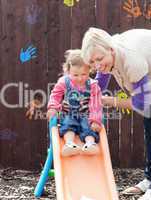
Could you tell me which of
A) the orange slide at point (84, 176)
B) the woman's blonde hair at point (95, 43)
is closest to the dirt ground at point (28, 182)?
the orange slide at point (84, 176)

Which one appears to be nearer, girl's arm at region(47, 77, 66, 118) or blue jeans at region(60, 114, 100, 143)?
blue jeans at region(60, 114, 100, 143)

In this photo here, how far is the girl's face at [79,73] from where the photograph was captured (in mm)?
3820

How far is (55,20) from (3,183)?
1655mm

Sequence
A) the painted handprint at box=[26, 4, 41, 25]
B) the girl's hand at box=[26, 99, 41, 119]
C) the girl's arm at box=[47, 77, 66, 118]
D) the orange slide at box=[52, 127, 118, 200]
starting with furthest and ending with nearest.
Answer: the girl's hand at box=[26, 99, 41, 119] → the painted handprint at box=[26, 4, 41, 25] → the girl's arm at box=[47, 77, 66, 118] → the orange slide at box=[52, 127, 118, 200]

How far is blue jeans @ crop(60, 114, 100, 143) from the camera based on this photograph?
3898 mm

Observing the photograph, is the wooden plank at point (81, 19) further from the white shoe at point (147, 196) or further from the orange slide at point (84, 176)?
the white shoe at point (147, 196)

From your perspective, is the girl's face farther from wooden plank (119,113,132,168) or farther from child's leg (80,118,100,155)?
wooden plank (119,113,132,168)

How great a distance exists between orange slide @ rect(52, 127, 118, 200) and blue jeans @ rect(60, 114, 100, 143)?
8 centimetres

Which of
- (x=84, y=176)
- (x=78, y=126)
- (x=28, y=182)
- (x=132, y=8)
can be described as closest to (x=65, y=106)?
(x=78, y=126)

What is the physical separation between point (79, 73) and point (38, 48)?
1320mm

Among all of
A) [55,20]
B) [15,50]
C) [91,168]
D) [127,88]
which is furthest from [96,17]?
[91,168]

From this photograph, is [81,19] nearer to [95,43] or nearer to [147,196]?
[95,43]

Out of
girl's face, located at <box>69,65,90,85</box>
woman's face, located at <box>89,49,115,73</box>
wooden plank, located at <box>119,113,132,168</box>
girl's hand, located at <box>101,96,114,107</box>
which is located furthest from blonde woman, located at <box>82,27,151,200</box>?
wooden plank, located at <box>119,113,132,168</box>

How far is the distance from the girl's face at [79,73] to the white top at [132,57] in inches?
11.4
